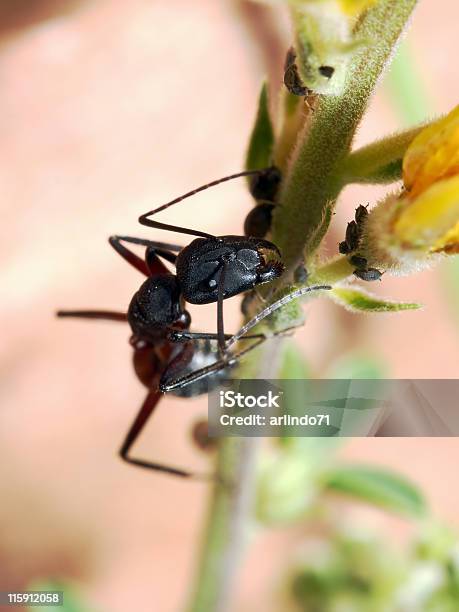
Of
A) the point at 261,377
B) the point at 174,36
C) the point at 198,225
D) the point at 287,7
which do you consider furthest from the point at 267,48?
the point at 287,7

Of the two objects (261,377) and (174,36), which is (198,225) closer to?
(174,36)

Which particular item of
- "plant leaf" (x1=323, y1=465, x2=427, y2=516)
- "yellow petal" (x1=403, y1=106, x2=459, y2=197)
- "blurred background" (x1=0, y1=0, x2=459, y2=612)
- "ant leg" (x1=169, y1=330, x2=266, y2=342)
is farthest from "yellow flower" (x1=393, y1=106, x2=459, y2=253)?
"blurred background" (x1=0, y1=0, x2=459, y2=612)

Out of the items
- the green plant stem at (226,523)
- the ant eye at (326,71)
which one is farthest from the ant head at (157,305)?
the ant eye at (326,71)

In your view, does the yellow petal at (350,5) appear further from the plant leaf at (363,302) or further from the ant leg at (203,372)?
the ant leg at (203,372)

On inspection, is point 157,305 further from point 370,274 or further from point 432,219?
point 432,219

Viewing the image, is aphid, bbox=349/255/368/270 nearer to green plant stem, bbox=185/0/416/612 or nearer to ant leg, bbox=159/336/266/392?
green plant stem, bbox=185/0/416/612

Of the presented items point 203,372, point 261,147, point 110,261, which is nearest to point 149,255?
point 203,372
